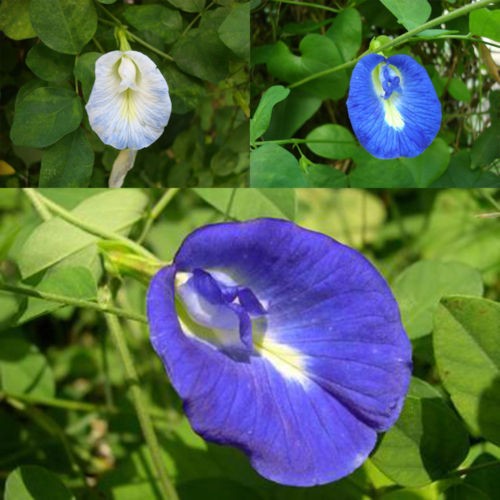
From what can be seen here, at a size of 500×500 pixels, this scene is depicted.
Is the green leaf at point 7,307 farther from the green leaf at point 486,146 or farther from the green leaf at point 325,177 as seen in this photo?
the green leaf at point 486,146

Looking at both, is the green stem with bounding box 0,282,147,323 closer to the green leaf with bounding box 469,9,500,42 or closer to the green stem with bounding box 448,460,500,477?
the green stem with bounding box 448,460,500,477

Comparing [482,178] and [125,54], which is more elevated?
[125,54]

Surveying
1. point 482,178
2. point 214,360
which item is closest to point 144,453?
point 214,360

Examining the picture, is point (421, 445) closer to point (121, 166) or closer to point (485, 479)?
point (485, 479)

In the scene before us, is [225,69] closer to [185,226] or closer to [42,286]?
[185,226]

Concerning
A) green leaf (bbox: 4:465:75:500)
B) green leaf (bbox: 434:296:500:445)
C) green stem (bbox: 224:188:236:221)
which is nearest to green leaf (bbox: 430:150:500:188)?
green stem (bbox: 224:188:236:221)
